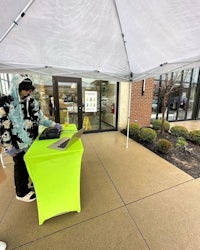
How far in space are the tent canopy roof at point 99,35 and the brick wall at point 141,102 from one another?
2747 mm

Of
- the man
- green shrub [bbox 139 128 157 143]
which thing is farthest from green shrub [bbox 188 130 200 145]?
the man

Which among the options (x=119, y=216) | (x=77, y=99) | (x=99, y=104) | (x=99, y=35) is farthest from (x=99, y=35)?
(x=99, y=104)

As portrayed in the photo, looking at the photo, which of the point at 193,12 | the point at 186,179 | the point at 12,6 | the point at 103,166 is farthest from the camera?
the point at 103,166

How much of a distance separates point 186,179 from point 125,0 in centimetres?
304

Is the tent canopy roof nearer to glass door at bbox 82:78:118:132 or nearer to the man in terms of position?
the man

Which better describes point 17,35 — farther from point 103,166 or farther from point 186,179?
point 186,179

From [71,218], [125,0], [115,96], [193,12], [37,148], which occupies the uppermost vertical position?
[125,0]

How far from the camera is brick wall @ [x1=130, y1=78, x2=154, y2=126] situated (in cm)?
564

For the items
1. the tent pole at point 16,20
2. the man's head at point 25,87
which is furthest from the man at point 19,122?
the tent pole at point 16,20

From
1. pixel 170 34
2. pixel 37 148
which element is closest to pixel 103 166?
pixel 37 148

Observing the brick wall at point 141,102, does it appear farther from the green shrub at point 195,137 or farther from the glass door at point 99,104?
the green shrub at point 195,137

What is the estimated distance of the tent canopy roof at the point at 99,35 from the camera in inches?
57.0

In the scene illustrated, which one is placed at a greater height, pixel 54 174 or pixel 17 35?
pixel 17 35

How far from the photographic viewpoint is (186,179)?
2557mm
